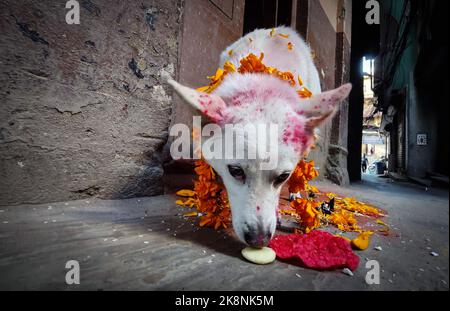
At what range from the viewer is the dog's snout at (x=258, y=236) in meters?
1.34

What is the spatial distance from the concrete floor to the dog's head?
27cm

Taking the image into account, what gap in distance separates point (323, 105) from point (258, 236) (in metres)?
0.97

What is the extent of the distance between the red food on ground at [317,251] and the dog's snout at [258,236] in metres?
0.13

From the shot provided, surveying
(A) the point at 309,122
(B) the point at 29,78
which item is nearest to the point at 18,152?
(B) the point at 29,78

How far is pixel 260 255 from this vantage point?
133 centimetres

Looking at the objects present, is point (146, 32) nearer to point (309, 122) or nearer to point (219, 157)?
point (219, 157)

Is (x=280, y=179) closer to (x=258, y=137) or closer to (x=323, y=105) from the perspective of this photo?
(x=258, y=137)

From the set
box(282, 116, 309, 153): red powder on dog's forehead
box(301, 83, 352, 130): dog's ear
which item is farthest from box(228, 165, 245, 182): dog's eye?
box(301, 83, 352, 130): dog's ear

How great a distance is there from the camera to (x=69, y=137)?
2.18 m

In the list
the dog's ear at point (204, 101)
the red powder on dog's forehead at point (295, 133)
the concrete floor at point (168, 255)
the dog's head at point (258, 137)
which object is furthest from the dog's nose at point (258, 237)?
the dog's ear at point (204, 101)

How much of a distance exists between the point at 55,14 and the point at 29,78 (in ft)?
1.96

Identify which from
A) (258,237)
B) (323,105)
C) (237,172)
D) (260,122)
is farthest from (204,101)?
(258,237)

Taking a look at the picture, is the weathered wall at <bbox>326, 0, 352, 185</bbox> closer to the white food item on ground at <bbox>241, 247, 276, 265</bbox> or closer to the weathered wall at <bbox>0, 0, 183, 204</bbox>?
the weathered wall at <bbox>0, 0, 183, 204</bbox>

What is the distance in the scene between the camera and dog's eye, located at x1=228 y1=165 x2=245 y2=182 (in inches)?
60.2
